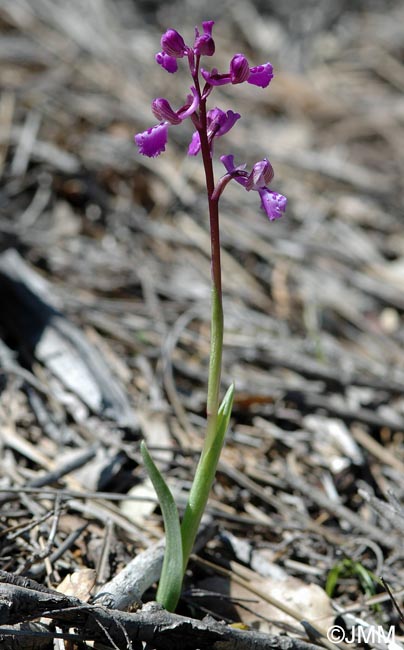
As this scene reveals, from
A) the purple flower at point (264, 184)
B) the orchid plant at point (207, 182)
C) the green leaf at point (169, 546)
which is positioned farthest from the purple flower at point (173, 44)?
the green leaf at point (169, 546)

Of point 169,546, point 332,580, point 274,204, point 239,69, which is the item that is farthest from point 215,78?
point 332,580

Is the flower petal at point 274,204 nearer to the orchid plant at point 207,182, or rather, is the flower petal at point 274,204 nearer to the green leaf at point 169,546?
the orchid plant at point 207,182

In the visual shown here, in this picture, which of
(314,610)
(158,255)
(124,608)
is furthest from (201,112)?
(158,255)

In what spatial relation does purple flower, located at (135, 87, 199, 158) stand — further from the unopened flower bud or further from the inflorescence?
the unopened flower bud

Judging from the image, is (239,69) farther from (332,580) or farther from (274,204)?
(332,580)

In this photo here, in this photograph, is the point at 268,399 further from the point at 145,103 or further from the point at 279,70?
the point at 279,70

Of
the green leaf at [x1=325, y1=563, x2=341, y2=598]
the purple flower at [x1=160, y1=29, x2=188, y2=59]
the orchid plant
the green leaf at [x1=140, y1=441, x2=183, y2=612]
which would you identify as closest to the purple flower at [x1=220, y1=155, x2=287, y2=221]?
the orchid plant
